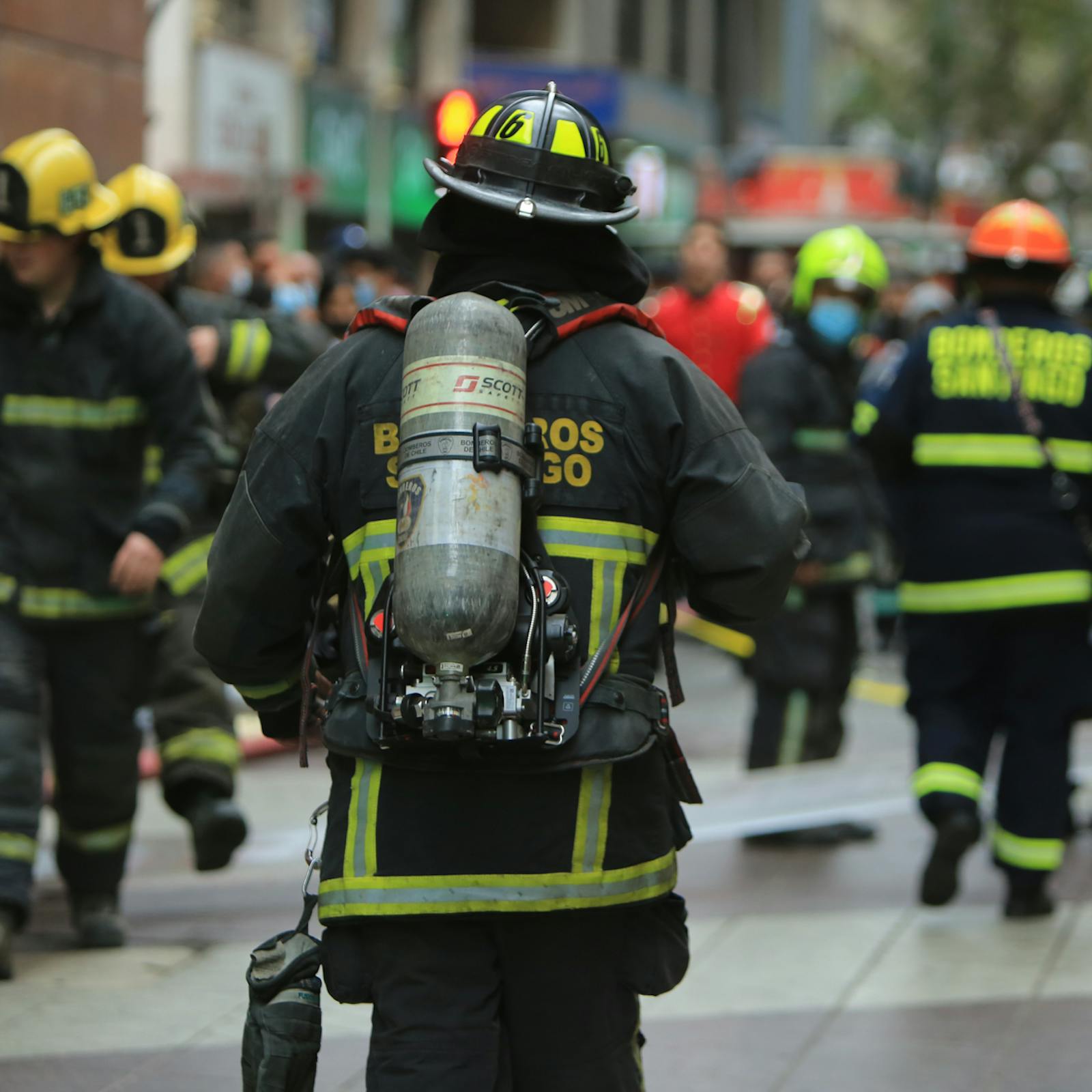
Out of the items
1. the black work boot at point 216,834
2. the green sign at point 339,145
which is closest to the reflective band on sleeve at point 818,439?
the black work boot at point 216,834

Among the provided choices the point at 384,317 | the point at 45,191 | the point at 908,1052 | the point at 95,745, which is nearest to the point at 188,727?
the point at 95,745

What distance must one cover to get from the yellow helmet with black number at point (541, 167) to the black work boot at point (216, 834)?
2.80m

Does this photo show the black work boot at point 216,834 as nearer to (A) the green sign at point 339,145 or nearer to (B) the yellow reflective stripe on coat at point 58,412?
(B) the yellow reflective stripe on coat at point 58,412

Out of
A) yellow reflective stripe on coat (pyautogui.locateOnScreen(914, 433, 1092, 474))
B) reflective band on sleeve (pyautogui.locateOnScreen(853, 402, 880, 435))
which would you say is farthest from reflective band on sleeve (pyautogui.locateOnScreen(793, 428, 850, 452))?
yellow reflective stripe on coat (pyautogui.locateOnScreen(914, 433, 1092, 474))

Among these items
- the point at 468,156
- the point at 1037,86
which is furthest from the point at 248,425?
the point at 1037,86

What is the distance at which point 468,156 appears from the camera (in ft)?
10.9

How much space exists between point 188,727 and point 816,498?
2.35 metres

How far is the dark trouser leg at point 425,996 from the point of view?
9.95 feet

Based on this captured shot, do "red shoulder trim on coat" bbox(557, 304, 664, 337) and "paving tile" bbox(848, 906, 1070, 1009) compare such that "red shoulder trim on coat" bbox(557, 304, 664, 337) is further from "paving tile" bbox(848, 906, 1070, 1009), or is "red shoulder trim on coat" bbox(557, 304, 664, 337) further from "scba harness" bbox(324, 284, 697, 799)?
"paving tile" bbox(848, 906, 1070, 1009)

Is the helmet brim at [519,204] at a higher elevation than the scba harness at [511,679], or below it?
higher

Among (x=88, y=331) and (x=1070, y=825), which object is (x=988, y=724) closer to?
(x=1070, y=825)

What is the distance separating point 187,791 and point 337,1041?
52.8 inches

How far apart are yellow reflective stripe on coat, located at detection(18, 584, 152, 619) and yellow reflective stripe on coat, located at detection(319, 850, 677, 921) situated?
251 centimetres

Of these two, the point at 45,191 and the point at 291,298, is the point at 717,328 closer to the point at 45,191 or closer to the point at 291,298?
the point at 291,298
